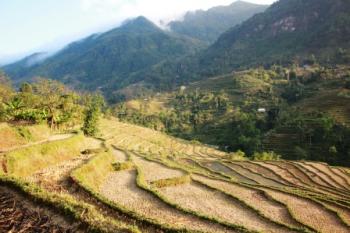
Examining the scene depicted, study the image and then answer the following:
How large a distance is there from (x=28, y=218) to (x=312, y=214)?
80.9 feet

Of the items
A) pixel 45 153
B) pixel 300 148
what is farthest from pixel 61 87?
pixel 300 148

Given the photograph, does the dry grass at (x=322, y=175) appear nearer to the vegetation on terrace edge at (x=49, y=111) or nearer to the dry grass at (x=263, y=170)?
the dry grass at (x=263, y=170)

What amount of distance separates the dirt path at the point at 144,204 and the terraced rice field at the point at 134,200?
0.23 feet

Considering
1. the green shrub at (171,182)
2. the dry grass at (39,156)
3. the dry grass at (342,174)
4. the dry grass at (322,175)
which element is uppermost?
the dry grass at (39,156)

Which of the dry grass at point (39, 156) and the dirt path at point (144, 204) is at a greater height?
the dry grass at point (39, 156)

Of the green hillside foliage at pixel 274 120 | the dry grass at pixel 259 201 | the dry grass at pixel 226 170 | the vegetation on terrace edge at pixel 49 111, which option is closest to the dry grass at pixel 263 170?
the dry grass at pixel 226 170

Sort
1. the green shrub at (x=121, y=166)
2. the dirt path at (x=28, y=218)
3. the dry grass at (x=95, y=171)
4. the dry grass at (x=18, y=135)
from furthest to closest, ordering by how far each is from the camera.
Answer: the green shrub at (x=121, y=166), the dry grass at (x=18, y=135), the dry grass at (x=95, y=171), the dirt path at (x=28, y=218)

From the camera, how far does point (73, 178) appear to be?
1183 inches

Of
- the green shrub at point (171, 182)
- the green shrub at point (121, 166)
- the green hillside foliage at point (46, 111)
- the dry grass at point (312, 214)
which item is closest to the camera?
the dry grass at point (312, 214)

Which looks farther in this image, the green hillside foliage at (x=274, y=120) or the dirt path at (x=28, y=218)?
the green hillside foliage at (x=274, y=120)

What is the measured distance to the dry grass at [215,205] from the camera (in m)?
28.4

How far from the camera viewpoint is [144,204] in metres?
29.6

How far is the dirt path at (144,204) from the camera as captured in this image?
25062 millimetres

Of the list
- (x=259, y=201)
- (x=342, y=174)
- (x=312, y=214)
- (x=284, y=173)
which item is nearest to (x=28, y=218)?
(x=259, y=201)
